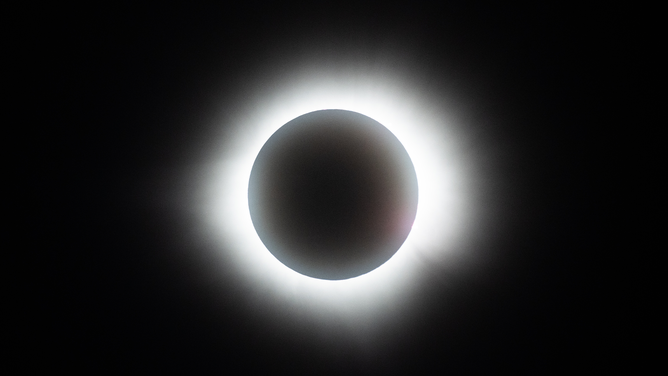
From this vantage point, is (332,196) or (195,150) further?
(195,150)

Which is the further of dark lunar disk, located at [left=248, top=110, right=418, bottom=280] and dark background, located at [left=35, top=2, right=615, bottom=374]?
dark background, located at [left=35, top=2, right=615, bottom=374]

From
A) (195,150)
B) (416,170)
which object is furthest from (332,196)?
(195,150)

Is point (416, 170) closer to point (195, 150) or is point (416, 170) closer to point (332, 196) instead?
point (332, 196)

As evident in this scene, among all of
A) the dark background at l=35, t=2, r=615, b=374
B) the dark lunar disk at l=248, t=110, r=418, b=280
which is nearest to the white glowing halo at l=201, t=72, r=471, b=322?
the dark background at l=35, t=2, r=615, b=374

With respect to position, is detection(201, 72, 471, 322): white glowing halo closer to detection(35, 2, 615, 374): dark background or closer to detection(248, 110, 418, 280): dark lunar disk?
detection(35, 2, 615, 374): dark background

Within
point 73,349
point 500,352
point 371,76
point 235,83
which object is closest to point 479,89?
point 371,76

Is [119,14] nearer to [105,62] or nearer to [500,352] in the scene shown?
[105,62]
